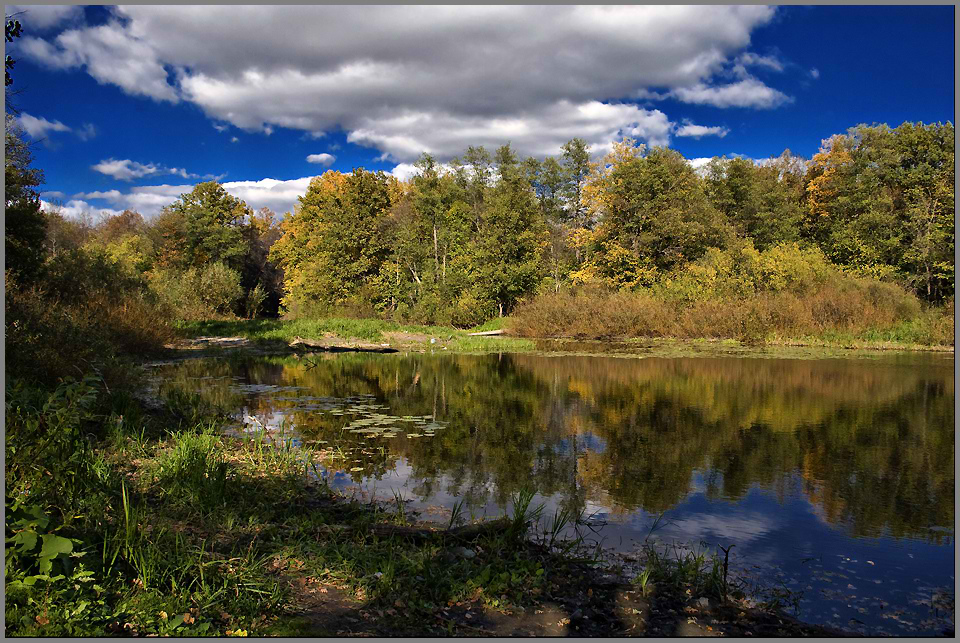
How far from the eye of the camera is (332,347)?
27109 millimetres

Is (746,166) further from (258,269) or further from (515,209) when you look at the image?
(258,269)

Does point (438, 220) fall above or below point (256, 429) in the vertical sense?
above

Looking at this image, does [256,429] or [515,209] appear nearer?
[256,429]

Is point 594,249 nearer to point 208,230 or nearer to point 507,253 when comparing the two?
point 507,253

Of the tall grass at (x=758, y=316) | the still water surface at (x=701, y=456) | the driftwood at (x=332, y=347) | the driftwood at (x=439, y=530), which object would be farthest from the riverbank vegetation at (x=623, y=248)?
the driftwood at (x=439, y=530)

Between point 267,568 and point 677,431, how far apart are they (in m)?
8.21

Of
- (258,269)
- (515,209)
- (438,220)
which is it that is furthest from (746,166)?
(258,269)

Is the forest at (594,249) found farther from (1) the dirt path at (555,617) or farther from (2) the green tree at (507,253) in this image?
(1) the dirt path at (555,617)

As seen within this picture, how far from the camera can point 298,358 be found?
23391 millimetres

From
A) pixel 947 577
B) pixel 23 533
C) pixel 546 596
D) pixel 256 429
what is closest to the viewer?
pixel 23 533

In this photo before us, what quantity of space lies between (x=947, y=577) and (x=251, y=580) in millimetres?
5794

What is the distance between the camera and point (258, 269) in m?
53.6

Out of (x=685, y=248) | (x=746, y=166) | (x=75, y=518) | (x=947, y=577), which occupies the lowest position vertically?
(x=947, y=577)

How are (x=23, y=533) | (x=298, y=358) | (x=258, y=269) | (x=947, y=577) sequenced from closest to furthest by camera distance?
(x=23, y=533) → (x=947, y=577) → (x=298, y=358) → (x=258, y=269)
